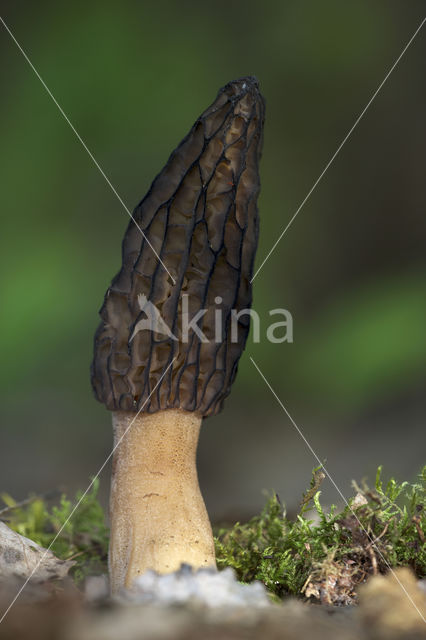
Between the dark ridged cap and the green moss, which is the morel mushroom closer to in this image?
the dark ridged cap

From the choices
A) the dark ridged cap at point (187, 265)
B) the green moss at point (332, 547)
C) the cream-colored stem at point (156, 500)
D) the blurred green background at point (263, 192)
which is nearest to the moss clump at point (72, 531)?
the green moss at point (332, 547)

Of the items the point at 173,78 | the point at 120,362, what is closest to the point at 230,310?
the point at 120,362

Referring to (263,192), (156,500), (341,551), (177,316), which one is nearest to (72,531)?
(156,500)

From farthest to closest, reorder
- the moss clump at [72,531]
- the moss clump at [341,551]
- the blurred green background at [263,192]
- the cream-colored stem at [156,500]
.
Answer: the blurred green background at [263,192]
the moss clump at [72,531]
the cream-colored stem at [156,500]
the moss clump at [341,551]

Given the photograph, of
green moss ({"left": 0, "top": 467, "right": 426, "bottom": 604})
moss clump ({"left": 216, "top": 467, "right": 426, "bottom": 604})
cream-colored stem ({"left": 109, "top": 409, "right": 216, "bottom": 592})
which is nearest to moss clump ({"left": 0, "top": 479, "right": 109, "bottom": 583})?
green moss ({"left": 0, "top": 467, "right": 426, "bottom": 604})

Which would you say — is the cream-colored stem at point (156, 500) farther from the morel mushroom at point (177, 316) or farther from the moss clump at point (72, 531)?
the moss clump at point (72, 531)

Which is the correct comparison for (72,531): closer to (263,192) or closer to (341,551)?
(341,551)
